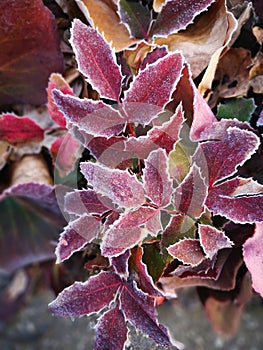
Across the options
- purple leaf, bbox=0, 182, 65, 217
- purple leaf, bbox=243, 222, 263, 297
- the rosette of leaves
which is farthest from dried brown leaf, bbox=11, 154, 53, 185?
purple leaf, bbox=243, 222, 263, 297

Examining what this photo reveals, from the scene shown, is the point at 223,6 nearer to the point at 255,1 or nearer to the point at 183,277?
the point at 255,1

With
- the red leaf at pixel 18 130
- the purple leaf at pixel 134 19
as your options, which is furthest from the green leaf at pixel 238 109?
the red leaf at pixel 18 130

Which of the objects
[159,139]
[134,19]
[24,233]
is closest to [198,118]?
[159,139]

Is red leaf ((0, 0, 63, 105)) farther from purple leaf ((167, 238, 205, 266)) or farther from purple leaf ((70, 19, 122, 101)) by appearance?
purple leaf ((167, 238, 205, 266))

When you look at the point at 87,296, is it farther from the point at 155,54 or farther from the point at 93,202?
the point at 155,54

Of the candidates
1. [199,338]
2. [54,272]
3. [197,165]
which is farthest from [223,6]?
[199,338]
